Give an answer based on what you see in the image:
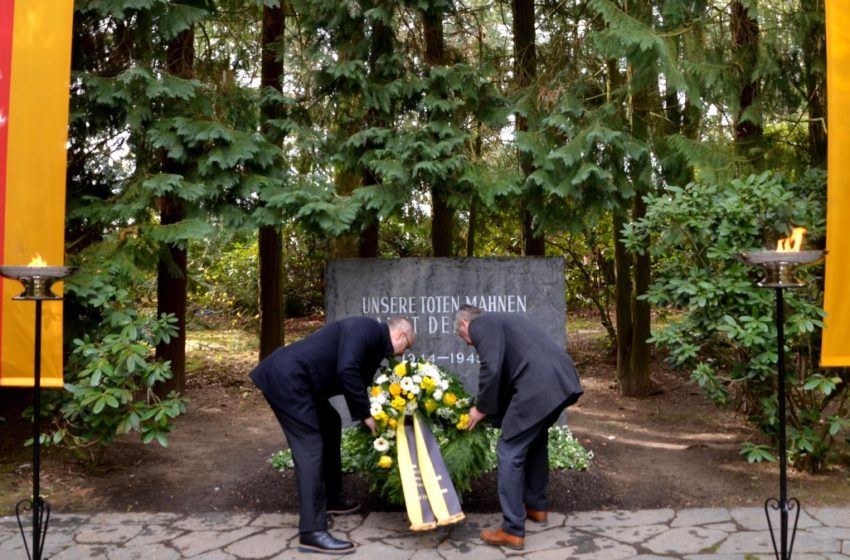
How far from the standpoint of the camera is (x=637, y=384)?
9.73m

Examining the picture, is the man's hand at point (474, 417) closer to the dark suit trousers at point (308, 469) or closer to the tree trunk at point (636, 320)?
the dark suit trousers at point (308, 469)

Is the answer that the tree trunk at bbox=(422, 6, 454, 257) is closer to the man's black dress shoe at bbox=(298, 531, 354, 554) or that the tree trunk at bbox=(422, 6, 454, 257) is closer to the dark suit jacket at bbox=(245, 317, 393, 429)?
the dark suit jacket at bbox=(245, 317, 393, 429)

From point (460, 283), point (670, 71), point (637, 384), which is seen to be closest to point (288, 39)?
point (460, 283)

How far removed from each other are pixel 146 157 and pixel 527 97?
3.57 m

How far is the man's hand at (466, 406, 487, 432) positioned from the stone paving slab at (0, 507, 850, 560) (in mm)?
674

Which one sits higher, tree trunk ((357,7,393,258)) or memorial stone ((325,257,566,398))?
tree trunk ((357,7,393,258))

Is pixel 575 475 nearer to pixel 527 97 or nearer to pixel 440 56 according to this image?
pixel 527 97

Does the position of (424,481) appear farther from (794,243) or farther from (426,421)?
(794,243)

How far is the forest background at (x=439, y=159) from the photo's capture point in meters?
5.78

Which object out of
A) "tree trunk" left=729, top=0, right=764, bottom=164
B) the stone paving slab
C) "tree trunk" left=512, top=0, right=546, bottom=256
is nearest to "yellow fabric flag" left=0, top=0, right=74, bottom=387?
the stone paving slab

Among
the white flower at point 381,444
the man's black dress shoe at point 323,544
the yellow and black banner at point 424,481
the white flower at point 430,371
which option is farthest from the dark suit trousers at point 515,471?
the man's black dress shoe at point 323,544

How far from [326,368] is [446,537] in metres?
1.31

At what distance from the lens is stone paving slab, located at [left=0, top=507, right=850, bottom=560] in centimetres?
456

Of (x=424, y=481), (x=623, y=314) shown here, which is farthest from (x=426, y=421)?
(x=623, y=314)
